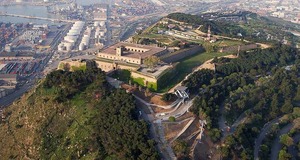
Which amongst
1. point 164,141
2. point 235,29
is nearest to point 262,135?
point 164,141

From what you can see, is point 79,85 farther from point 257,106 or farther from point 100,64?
point 257,106

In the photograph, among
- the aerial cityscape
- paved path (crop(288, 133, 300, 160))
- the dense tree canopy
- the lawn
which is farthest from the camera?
the lawn

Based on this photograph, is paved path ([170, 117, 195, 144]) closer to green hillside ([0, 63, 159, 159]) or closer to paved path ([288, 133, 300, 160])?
green hillside ([0, 63, 159, 159])

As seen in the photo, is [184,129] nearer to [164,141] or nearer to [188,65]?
[164,141]

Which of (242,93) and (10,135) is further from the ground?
(242,93)

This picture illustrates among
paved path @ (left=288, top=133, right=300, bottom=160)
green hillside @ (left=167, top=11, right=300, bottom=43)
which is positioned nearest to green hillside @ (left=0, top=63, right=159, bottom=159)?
paved path @ (left=288, top=133, right=300, bottom=160)

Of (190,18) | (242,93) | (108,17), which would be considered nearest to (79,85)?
(242,93)
